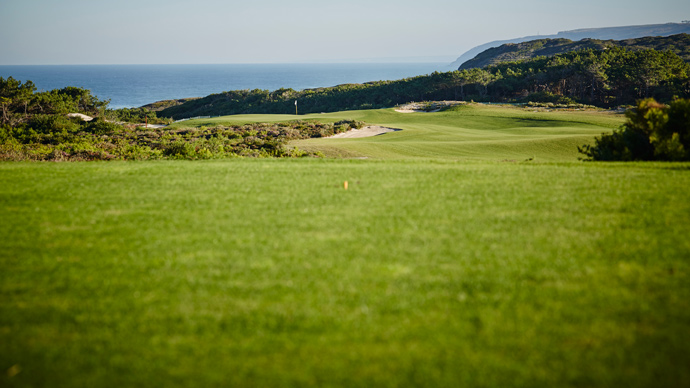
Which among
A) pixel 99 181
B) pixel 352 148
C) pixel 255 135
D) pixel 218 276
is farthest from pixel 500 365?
pixel 255 135

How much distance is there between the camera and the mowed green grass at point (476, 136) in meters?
25.4

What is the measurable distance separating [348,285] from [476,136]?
105 ft

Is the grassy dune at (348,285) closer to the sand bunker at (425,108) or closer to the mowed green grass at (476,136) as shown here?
the mowed green grass at (476,136)

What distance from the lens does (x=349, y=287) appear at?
5.27m

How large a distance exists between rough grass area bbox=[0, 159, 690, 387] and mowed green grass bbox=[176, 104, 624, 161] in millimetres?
12364

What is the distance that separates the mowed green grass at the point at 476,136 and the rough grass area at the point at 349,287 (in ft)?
40.6

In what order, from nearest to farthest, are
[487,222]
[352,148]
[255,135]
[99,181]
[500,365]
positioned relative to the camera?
[500,365]
[487,222]
[99,181]
[352,148]
[255,135]

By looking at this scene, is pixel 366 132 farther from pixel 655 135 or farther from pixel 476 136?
pixel 655 135

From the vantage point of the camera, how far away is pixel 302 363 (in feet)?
13.0


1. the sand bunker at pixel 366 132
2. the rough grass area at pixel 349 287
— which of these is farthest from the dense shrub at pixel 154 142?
the rough grass area at pixel 349 287

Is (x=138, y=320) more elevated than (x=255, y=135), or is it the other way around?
(x=255, y=135)

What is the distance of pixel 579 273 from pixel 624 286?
1.74 feet

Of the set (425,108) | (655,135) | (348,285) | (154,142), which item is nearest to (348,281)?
(348,285)

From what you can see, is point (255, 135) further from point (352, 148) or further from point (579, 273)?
point (579, 273)
